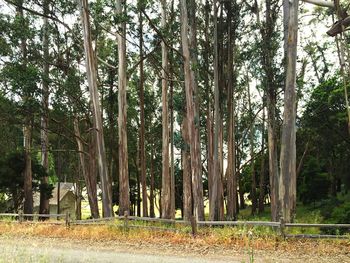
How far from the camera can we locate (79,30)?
23188mm

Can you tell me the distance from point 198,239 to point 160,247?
1.17 metres

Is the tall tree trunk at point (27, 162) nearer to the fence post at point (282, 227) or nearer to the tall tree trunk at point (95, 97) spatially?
Result: the tall tree trunk at point (95, 97)

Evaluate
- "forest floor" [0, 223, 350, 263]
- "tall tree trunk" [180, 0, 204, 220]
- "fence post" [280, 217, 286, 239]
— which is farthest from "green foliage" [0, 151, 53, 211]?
"fence post" [280, 217, 286, 239]

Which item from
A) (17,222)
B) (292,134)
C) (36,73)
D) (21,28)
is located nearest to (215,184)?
(292,134)

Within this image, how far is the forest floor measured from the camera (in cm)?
991

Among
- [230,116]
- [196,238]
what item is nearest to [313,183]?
[230,116]

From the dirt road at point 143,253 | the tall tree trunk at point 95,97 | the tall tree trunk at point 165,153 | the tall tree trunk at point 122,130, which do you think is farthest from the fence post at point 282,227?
the tall tree trunk at point 165,153

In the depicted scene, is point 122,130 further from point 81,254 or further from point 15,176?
point 81,254

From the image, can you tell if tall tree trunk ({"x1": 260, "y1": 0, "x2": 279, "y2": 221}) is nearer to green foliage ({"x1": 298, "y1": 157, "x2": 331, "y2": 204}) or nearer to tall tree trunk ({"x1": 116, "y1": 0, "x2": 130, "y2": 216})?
tall tree trunk ({"x1": 116, "y1": 0, "x2": 130, "y2": 216})

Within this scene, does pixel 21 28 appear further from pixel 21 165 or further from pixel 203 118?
pixel 203 118

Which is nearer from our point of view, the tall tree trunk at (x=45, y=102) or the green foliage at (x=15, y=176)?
the tall tree trunk at (x=45, y=102)

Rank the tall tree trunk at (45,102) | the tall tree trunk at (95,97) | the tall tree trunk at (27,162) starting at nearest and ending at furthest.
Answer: the tall tree trunk at (95,97) → the tall tree trunk at (45,102) → the tall tree trunk at (27,162)

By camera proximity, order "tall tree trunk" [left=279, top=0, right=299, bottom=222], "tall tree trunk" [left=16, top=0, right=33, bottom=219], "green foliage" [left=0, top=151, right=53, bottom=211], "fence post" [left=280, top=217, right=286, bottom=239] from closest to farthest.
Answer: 1. "fence post" [left=280, top=217, right=286, bottom=239]
2. "tall tree trunk" [left=279, top=0, right=299, bottom=222]
3. "tall tree trunk" [left=16, top=0, right=33, bottom=219]
4. "green foliage" [left=0, top=151, right=53, bottom=211]

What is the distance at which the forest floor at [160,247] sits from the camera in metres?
9.91
